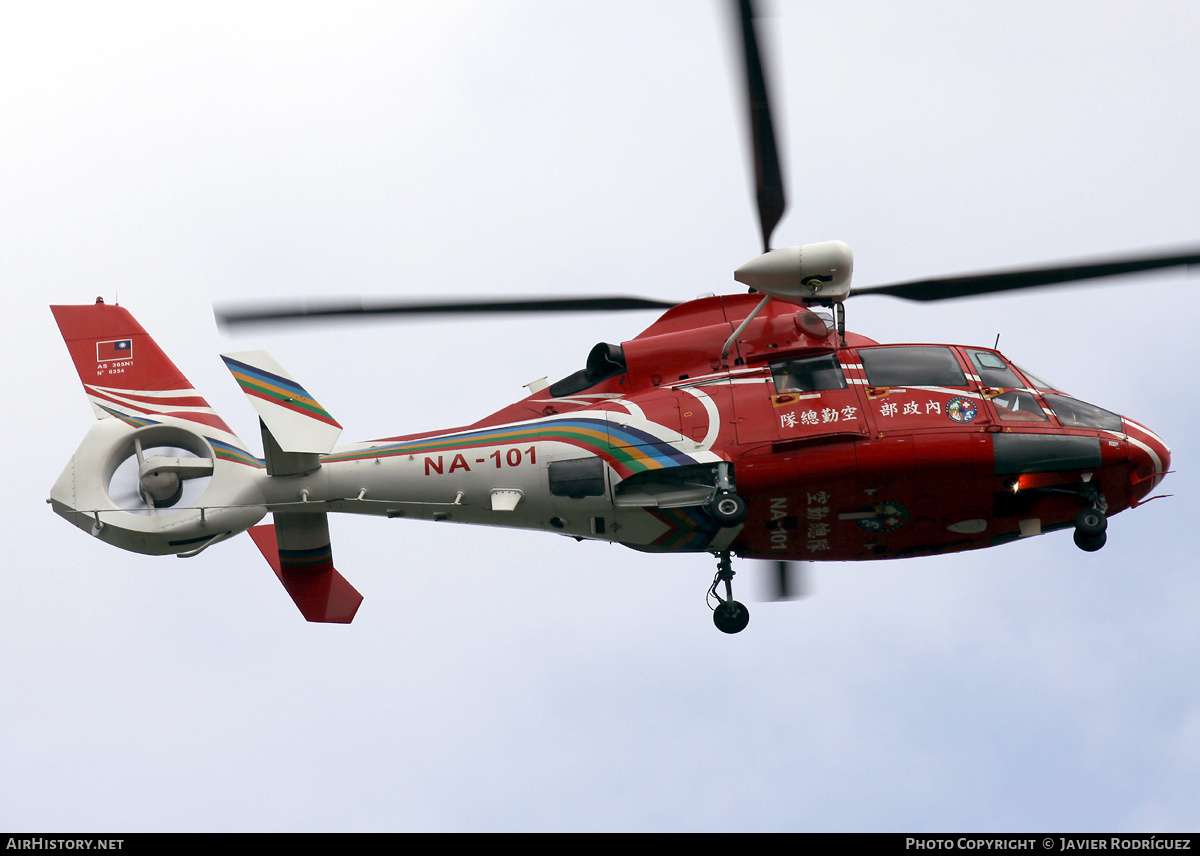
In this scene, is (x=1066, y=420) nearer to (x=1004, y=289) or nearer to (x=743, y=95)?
(x=1004, y=289)

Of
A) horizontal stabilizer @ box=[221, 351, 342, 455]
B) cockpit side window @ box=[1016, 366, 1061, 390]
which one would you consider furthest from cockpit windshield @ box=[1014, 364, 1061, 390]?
horizontal stabilizer @ box=[221, 351, 342, 455]

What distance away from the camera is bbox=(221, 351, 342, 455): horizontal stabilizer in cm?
1833

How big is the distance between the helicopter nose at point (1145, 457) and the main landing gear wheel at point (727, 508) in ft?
18.3

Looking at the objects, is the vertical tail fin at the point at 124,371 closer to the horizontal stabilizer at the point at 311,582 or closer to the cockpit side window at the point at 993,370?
the horizontal stabilizer at the point at 311,582

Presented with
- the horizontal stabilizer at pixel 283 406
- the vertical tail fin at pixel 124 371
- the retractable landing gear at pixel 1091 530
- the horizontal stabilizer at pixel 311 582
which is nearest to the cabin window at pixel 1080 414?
the retractable landing gear at pixel 1091 530

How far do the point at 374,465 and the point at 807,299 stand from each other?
20.7 ft

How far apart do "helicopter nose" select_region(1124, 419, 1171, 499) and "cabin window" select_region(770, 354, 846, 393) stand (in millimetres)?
4198

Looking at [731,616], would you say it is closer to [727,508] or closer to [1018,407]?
[727,508]

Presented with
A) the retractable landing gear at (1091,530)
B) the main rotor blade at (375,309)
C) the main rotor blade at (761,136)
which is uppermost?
the main rotor blade at (761,136)

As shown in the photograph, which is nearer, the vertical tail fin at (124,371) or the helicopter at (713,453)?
the helicopter at (713,453)

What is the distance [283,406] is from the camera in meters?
18.5

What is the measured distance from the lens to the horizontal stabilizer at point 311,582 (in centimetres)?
1981

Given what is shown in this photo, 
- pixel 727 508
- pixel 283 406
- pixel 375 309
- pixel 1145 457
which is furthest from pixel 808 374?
pixel 283 406

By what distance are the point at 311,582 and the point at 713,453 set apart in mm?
6327
